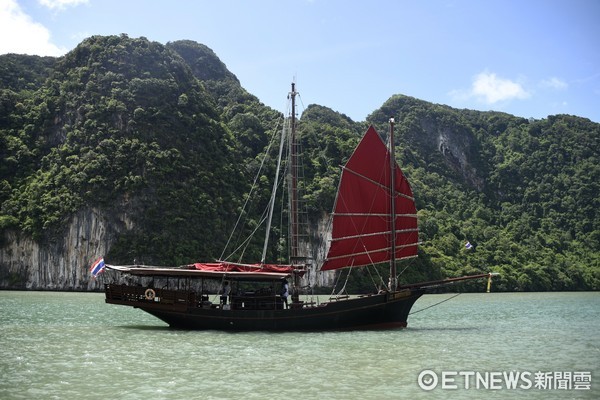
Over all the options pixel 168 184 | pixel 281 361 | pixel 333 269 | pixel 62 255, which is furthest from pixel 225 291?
pixel 168 184

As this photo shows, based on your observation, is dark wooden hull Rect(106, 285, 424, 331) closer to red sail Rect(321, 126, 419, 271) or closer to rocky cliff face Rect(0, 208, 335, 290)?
red sail Rect(321, 126, 419, 271)

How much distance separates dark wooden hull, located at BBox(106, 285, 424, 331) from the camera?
20.3 metres

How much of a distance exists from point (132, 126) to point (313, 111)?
139 ft

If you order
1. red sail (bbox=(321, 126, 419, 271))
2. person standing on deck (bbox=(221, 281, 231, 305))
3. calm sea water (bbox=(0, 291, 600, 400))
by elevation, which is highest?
red sail (bbox=(321, 126, 419, 271))

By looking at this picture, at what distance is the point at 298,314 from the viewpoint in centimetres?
2027

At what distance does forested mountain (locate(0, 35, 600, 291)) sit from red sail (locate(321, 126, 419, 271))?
121 feet

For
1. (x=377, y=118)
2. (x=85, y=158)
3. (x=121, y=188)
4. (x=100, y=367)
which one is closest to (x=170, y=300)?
(x=100, y=367)

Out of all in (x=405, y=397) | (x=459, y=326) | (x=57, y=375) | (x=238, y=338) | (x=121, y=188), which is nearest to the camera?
(x=405, y=397)

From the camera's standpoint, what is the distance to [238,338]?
61.0 feet

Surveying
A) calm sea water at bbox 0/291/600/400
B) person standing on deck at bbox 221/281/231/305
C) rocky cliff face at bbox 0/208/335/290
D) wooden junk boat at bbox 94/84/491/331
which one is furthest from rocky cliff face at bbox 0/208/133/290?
person standing on deck at bbox 221/281/231/305

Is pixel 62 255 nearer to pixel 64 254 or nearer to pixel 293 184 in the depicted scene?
pixel 64 254

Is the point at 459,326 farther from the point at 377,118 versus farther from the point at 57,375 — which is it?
the point at 377,118

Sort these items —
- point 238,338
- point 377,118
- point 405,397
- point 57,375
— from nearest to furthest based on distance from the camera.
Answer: point 405,397 < point 57,375 < point 238,338 < point 377,118

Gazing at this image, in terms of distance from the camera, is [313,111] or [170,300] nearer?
[170,300]
